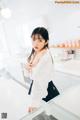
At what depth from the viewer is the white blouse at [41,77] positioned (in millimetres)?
1468

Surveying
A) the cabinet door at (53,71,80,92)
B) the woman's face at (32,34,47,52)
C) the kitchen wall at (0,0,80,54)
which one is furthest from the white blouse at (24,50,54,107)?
the kitchen wall at (0,0,80,54)

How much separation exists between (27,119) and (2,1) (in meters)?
4.23

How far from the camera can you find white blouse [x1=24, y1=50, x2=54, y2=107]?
1.47 m

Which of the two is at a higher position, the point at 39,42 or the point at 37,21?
the point at 37,21

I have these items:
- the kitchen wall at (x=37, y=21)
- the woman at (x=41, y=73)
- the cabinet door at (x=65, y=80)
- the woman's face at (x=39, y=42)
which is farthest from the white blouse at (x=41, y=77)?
the kitchen wall at (x=37, y=21)

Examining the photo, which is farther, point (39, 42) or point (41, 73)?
point (39, 42)

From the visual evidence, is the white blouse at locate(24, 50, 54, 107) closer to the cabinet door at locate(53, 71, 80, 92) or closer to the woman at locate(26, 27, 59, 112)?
the woman at locate(26, 27, 59, 112)

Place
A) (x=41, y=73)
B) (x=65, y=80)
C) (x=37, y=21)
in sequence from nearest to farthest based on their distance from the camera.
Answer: (x=41, y=73)
(x=65, y=80)
(x=37, y=21)

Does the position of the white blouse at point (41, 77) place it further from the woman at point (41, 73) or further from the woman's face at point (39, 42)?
the woman's face at point (39, 42)

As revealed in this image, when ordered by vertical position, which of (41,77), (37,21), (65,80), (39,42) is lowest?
(65,80)

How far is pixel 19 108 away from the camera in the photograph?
2.77 meters

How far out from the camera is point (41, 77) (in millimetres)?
1473

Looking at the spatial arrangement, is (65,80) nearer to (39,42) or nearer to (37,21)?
(39,42)

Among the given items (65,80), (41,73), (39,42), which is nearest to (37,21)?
(65,80)
